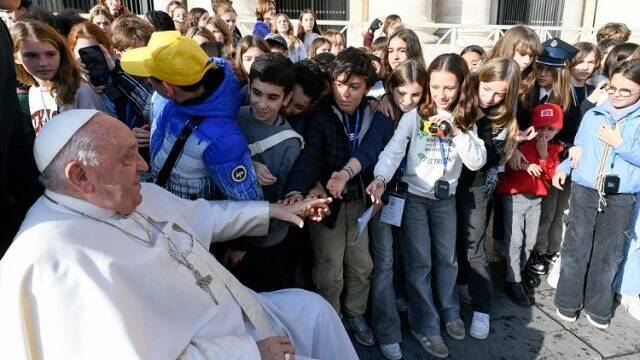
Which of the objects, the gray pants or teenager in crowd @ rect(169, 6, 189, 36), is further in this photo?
teenager in crowd @ rect(169, 6, 189, 36)

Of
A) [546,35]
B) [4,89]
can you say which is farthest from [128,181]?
[546,35]

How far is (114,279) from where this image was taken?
1580mm

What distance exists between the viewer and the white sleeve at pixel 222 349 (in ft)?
5.70

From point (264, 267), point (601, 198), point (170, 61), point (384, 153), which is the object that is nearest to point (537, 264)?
point (601, 198)

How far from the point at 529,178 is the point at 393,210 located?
1.21 m

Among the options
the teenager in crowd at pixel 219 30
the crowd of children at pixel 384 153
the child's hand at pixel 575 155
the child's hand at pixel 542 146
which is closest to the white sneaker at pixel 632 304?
the crowd of children at pixel 384 153

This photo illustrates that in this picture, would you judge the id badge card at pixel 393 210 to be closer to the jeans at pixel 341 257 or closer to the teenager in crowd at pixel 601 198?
the jeans at pixel 341 257

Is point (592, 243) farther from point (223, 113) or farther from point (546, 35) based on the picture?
point (546, 35)

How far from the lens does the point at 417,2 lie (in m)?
11.1

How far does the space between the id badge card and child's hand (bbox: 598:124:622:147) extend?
1.37 m

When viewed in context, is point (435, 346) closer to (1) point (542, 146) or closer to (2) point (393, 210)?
(2) point (393, 210)

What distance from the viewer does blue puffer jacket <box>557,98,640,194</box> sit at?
3033mm

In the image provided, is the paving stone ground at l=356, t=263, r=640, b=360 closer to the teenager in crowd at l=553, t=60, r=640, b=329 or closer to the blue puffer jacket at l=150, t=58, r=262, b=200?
the teenager in crowd at l=553, t=60, r=640, b=329

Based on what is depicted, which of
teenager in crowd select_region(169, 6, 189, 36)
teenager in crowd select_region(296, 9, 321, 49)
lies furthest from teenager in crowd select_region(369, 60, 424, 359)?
teenager in crowd select_region(296, 9, 321, 49)
